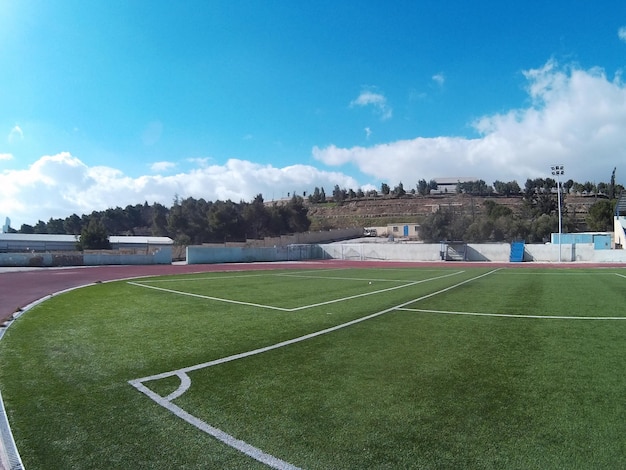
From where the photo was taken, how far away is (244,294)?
15203 millimetres

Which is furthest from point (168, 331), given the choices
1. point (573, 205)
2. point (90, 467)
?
point (573, 205)

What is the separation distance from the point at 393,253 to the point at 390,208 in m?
71.2

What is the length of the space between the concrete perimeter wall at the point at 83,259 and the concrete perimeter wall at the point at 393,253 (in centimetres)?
347

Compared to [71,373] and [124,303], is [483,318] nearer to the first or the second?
[71,373]

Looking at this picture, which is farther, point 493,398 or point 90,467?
point 493,398

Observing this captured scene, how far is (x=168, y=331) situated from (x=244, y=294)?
670cm

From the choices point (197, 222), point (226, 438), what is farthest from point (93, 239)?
point (226, 438)

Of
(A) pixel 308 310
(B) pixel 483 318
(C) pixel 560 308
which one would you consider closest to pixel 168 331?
(A) pixel 308 310

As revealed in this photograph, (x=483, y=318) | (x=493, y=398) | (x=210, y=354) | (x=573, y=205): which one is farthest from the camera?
(x=573, y=205)

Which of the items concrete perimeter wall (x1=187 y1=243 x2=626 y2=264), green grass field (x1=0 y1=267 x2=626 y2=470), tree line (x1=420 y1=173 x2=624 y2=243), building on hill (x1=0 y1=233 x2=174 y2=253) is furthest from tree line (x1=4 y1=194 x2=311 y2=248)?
green grass field (x1=0 y1=267 x2=626 y2=470)

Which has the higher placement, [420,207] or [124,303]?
[420,207]

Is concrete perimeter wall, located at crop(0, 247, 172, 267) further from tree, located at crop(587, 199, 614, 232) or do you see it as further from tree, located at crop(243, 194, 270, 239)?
tree, located at crop(587, 199, 614, 232)

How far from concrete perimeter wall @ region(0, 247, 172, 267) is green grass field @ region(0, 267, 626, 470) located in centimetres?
3457

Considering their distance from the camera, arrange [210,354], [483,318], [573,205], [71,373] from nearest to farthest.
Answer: [71,373] < [210,354] < [483,318] < [573,205]
